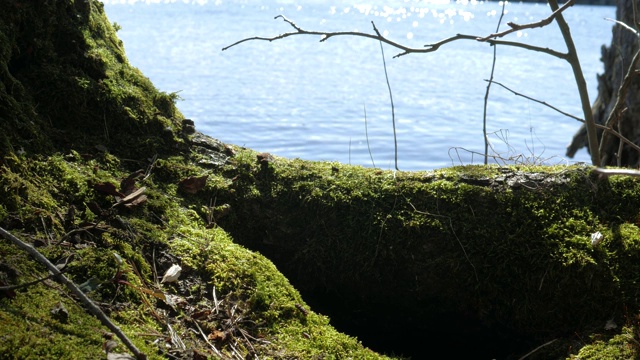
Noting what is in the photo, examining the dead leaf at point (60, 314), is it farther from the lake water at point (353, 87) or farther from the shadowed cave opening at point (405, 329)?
the lake water at point (353, 87)

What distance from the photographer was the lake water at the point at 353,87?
12.6 meters

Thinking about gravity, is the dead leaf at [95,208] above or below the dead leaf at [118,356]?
above

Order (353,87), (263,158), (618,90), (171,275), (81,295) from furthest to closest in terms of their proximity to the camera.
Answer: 1. (353,87)
2. (618,90)
3. (263,158)
4. (171,275)
5. (81,295)

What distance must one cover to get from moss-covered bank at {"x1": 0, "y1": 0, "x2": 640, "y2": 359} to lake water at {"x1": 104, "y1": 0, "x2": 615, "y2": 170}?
1.77 meters

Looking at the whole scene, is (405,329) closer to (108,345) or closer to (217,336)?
(217,336)

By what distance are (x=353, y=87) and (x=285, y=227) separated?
14413 millimetres

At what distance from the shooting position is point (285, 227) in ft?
11.8

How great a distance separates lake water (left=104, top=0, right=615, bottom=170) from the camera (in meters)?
12.6

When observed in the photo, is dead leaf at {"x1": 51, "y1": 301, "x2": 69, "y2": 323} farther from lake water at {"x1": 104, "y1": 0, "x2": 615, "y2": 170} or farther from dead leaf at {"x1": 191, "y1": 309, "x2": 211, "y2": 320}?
lake water at {"x1": 104, "y1": 0, "x2": 615, "y2": 170}

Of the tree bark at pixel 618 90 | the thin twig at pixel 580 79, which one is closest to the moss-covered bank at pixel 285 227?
the thin twig at pixel 580 79

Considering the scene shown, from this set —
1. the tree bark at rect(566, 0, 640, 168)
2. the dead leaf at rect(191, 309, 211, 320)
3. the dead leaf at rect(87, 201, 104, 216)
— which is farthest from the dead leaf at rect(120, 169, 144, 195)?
the tree bark at rect(566, 0, 640, 168)

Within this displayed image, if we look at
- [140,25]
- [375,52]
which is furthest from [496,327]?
[140,25]

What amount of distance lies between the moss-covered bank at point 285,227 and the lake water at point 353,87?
1.77 metres

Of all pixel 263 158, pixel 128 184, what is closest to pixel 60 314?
pixel 128 184
